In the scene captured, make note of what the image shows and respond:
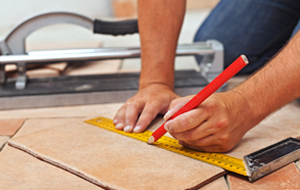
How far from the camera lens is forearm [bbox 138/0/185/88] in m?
1.36

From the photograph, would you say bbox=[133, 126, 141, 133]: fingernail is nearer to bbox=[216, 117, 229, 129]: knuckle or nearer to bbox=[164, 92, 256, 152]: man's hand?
bbox=[164, 92, 256, 152]: man's hand

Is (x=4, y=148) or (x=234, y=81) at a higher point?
(x=4, y=148)

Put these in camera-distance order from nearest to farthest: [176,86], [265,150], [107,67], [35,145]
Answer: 1. [265,150]
2. [35,145]
3. [176,86]
4. [107,67]

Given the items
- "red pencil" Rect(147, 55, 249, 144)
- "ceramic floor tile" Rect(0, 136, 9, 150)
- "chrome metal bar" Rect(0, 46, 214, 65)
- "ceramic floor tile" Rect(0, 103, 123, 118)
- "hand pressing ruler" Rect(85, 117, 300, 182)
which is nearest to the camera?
"red pencil" Rect(147, 55, 249, 144)

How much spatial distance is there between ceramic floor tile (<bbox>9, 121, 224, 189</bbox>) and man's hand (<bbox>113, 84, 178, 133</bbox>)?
2.7 inches

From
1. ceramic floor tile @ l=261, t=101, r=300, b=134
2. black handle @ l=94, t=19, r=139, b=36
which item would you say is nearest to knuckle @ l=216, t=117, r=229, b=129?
ceramic floor tile @ l=261, t=101, r=300, b=134

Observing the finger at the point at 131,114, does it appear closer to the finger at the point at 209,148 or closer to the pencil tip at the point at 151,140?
the pencil tip at the point at 151,140

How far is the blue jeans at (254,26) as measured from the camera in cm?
184

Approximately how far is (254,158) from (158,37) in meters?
0.73

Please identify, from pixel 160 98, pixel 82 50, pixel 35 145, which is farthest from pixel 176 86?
A: pixel 35 145

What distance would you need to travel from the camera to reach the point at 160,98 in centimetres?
121

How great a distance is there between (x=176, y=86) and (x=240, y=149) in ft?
2.29

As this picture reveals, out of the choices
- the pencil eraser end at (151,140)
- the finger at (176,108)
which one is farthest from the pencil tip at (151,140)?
the finger at (176,108)

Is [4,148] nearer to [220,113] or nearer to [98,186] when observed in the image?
[98,186]
